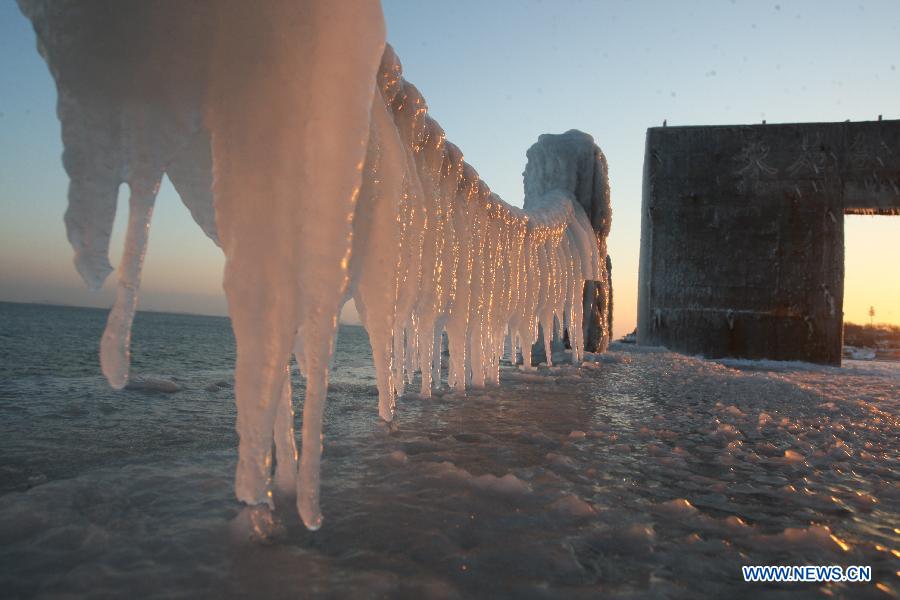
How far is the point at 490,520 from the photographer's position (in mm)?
1327

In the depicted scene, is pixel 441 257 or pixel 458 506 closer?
pixel 458 506

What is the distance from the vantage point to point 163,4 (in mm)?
1153

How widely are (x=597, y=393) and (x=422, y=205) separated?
2.23 m

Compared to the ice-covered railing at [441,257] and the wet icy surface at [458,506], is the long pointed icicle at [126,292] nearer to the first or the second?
the wet icy surface at [458,506]

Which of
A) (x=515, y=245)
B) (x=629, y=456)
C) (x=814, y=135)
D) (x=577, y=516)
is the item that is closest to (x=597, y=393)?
(x=515, y=245)

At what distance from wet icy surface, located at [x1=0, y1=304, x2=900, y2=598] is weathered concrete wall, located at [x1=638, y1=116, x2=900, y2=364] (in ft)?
25.8

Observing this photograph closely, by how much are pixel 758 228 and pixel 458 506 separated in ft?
35.1

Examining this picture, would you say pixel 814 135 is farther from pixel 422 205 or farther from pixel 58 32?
pixel 58 32

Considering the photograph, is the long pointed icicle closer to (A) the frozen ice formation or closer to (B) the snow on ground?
(A) the frozen ice formation

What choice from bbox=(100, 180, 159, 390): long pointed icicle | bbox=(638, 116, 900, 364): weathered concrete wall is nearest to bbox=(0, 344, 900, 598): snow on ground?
bbox=(100, 180, 159, 390): long pointed icicle

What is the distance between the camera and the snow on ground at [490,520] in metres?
1.01

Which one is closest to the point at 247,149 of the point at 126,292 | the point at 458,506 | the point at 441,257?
the point at 126,292

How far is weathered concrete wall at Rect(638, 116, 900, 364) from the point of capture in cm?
977

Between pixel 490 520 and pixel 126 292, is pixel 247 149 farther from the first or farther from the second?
pixel 490 520
